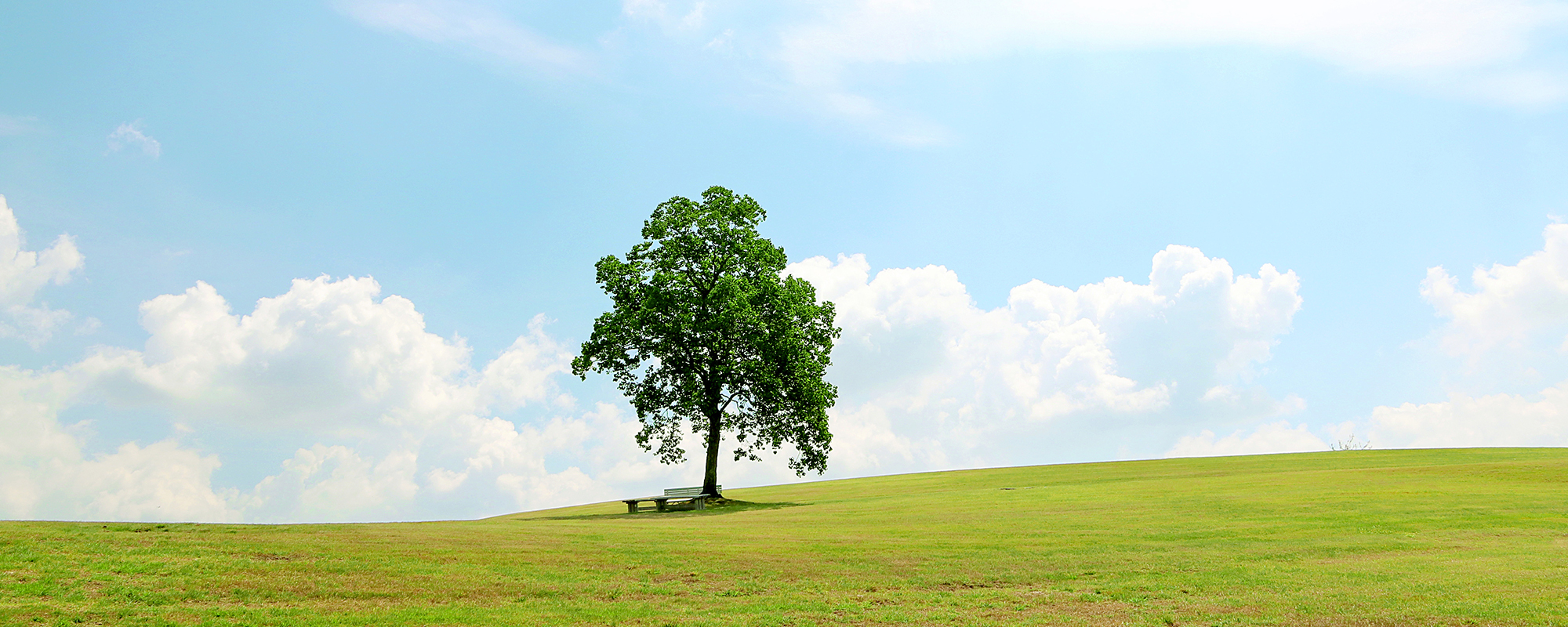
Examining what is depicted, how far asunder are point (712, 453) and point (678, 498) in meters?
3.99

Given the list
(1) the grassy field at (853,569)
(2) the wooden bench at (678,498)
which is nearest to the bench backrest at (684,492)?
(2) the wooden bench at (678,498)

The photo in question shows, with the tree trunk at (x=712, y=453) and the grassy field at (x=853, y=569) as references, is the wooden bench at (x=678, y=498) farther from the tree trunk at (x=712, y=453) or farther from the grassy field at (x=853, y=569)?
the grassy field at (x=853, y=569)

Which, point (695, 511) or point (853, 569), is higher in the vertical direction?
point (853, 569)

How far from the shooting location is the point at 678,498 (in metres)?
49.8

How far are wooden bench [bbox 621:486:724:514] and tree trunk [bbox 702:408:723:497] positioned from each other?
1.30 feet

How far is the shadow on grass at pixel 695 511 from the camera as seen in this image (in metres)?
44.2

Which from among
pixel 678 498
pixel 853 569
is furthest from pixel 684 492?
pixel 853 569

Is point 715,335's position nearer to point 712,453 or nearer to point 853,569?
point 712,453

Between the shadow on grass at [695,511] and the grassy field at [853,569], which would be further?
the shadow on grass at [695,511]

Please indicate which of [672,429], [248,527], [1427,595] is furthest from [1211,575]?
[672,429]

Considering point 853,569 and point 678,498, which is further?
point 678,498

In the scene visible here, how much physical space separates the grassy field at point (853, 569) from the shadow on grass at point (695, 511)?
15.9 feet

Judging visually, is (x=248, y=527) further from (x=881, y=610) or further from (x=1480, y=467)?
(x=1480, y=467)

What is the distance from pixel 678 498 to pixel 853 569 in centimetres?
2678
